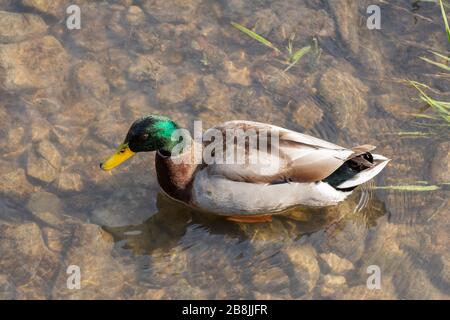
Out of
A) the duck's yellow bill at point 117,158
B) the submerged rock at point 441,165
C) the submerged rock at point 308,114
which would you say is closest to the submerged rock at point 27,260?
the duck's yellow bill at point 117,158

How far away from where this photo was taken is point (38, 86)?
6.91 m

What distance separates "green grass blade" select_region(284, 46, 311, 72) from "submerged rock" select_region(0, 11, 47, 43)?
256cm

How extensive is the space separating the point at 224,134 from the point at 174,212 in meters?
0.89

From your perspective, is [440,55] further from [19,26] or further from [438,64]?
[19,26]

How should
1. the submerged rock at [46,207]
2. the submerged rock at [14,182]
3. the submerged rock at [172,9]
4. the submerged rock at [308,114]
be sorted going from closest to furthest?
the submerged rock at [46,207], the submerged rock at [14,182], the submerged rock at [308,114], the submerged rock at [172,9]

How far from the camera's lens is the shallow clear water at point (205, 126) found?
5.86m

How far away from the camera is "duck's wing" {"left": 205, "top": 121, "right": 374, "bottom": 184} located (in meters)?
5.69

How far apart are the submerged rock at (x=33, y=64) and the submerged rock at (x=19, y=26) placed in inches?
3.1

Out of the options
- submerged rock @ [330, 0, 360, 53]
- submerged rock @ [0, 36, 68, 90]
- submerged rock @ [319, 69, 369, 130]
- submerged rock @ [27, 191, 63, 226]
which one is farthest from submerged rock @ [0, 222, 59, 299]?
submerged rock @ [330, 0, 360, 53]

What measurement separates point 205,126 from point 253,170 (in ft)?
4.11

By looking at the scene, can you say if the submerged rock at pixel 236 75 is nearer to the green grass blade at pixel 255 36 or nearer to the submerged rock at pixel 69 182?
the green grass blade at pixel 255 36

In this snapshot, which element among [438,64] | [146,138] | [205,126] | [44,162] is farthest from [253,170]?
[438,64]
